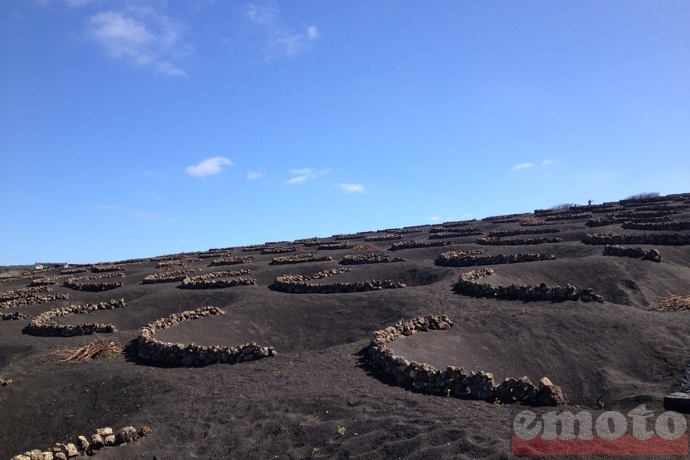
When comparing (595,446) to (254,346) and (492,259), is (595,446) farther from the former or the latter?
(492,259)

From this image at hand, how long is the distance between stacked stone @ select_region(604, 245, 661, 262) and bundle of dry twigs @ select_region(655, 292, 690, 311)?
4364 millimetres

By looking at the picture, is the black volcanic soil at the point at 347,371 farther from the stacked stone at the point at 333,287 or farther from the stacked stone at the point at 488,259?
the stacked stone at the point at 488,259

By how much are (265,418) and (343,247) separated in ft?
121

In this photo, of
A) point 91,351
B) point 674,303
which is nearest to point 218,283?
point 91,351

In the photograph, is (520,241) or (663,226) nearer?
(663,226)

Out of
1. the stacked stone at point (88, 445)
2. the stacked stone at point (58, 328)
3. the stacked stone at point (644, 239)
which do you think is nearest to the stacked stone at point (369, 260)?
the stacked stone at point (644, 239)

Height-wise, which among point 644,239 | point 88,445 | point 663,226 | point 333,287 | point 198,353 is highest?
point 663,226

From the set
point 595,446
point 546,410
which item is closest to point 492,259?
point 546,410

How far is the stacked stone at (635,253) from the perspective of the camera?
2403 cm

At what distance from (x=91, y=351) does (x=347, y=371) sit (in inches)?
371

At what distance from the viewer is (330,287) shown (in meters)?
24.2

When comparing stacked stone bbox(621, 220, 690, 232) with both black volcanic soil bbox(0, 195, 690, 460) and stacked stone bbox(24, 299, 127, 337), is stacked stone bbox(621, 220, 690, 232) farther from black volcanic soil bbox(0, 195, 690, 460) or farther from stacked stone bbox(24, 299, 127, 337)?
stacked stone bbox(24, 299, 127, 337)

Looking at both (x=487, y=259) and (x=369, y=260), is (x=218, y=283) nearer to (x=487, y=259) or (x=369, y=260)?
(x=369, y=260)

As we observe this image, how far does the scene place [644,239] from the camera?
29344 mm
